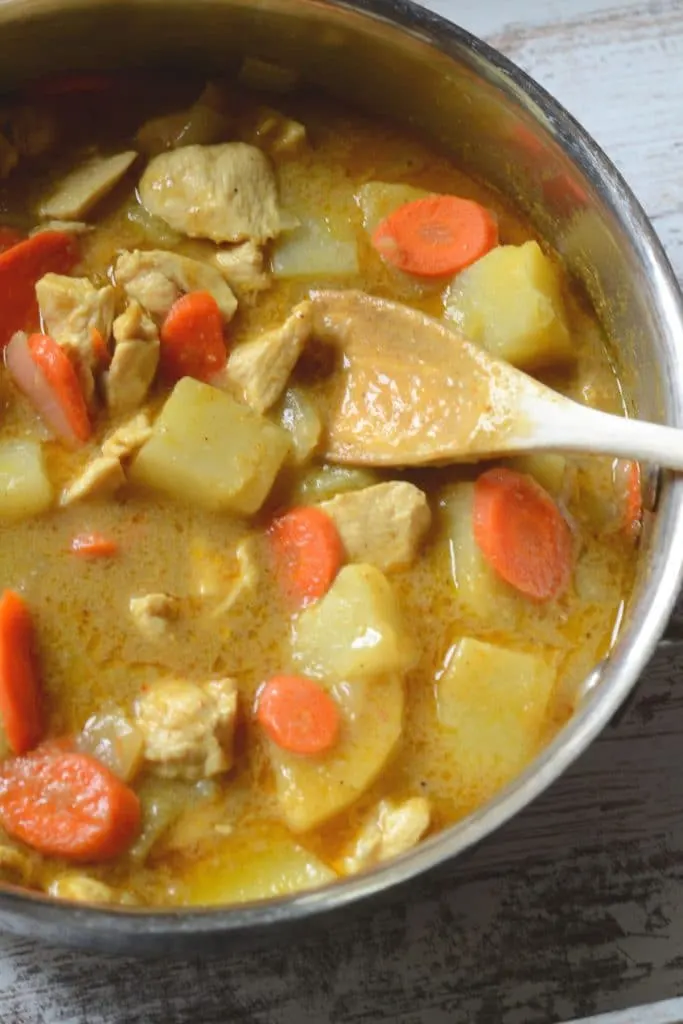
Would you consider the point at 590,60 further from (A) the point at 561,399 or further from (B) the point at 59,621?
(B) the point at 59,621

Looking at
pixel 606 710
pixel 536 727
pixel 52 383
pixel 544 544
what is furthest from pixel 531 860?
pixel 52 383

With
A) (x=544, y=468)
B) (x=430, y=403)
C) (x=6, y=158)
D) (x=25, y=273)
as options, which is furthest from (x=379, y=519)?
(x=6, y=158)

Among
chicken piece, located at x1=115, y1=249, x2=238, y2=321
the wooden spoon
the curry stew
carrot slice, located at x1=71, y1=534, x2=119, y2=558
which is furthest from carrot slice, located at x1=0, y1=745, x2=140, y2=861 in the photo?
chicken piece, located at x1=115, y1=249, x2=238, y2=321

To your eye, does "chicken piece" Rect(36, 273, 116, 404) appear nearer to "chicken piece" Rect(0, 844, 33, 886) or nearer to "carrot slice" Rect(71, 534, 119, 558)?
"carrot slice" Rect(71, 534, 119, 558)

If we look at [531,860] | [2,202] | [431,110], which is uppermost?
[431,110]

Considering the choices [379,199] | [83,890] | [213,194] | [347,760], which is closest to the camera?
[83,890]

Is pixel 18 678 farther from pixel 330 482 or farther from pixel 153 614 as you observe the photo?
pixel 330 482
